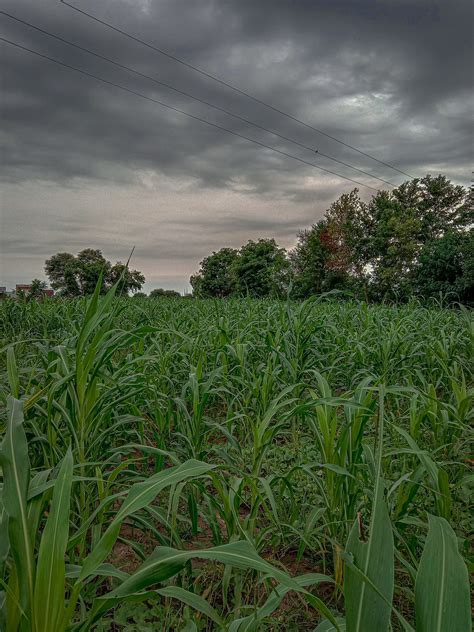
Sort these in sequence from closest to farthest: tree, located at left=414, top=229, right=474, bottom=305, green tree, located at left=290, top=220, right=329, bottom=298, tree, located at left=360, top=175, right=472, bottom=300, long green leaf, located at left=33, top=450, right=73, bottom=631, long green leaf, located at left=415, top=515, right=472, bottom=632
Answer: long green leaf, located at left=415, top=515, right=472, bottom=632
long green leaf, located at left=33, top=450, right=73, bottom=631
tree, located at left=414, top=229, right=474, bottom=305
tree, located at left=360, top=175, right=472, bottom=300
green tree, located at left=290, top=220, right=329, bottom=298

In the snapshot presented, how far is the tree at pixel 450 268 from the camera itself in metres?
16.8

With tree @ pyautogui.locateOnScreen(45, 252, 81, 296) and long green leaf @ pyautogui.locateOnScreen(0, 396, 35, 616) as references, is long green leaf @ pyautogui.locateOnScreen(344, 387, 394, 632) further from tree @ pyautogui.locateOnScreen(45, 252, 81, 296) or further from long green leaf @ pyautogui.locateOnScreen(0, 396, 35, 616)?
tree @ pyautogui.locateOnScreen(45, 252, 81, 296)

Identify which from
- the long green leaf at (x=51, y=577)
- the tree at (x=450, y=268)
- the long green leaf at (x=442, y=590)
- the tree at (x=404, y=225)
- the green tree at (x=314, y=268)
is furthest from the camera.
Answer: the green tree at (x=314, y=268)

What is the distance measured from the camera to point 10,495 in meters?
0.83

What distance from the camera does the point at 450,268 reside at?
17859 mm

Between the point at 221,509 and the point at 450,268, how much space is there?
19.2 meters

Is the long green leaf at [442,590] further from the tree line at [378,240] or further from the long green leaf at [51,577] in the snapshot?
the tree line at [378,240]

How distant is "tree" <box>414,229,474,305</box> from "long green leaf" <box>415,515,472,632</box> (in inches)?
705

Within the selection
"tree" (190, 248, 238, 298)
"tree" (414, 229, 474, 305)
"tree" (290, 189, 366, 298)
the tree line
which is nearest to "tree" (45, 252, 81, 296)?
"tree" (190, 248, 238, 298)

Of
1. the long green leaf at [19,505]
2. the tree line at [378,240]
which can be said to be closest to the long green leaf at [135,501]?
the long green leaf at [19,505]

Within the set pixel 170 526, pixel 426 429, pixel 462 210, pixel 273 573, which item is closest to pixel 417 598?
pixel 273 573

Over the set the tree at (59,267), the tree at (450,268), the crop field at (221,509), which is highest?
the tree at (59,267)

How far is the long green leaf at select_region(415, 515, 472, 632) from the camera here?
633mm

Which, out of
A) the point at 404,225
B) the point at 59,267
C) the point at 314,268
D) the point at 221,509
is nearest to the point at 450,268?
the point at 404,225
